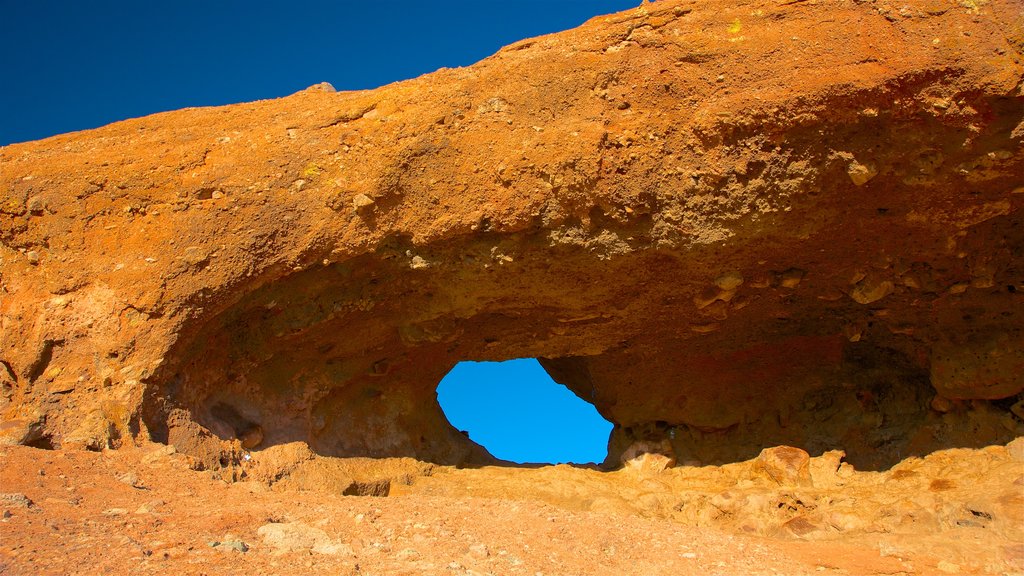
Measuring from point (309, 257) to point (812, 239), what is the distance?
2.52 meters

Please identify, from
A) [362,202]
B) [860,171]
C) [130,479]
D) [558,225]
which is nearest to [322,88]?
[362,202]

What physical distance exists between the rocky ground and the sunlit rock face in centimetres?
33

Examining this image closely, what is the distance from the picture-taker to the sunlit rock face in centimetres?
375

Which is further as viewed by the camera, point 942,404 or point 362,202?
point 942,404

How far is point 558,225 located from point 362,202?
98 centimetres

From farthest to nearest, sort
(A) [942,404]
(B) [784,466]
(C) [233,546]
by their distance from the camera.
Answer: (B) [784,466] < (A) [942,404] < (C) [233,546]

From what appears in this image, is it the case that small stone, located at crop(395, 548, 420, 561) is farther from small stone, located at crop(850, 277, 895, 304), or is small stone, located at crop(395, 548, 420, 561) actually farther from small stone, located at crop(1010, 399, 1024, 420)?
small stone, located at crop(1010, 399, 1024, 420)

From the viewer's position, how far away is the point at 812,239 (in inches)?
164

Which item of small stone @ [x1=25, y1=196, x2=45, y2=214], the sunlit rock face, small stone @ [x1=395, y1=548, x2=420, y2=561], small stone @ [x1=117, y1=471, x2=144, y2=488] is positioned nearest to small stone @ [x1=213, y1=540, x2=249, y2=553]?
small stone @ [x1=395, y1=548, x2=420, y2=561]

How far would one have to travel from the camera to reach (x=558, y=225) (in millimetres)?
4176

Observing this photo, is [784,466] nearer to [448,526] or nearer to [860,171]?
[860,171]

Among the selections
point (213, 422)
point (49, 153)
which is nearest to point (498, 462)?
point (213, 422)

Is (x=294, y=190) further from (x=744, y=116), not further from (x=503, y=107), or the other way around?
(x=744, y=116)

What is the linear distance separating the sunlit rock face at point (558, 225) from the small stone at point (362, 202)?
15mm
